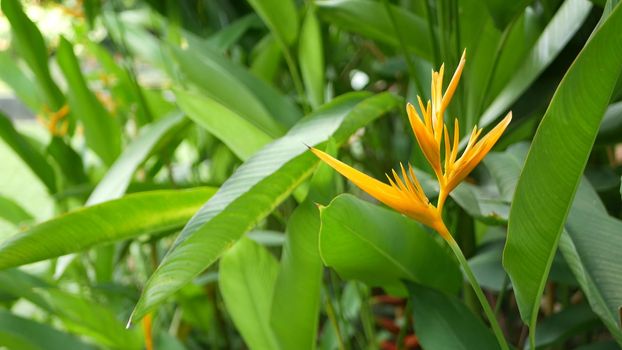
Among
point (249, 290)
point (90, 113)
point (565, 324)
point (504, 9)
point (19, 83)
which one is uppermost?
point (19, 83)

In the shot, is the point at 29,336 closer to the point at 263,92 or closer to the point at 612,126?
the point at 263,92

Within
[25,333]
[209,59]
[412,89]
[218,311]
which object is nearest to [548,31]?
[412,89]

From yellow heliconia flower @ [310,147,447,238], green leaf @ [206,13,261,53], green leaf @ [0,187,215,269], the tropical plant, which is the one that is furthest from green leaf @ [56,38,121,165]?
yellow heliconia flower @ [310,147,447,238]

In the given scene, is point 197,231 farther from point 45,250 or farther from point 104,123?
point 104,123

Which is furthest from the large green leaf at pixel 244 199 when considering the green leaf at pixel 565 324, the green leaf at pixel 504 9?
the green leaf at pixel 565 324

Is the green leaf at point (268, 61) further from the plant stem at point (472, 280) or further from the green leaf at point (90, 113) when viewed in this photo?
the plant stem at point (472, 280)

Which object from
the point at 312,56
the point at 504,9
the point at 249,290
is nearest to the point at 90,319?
the point at 249,290

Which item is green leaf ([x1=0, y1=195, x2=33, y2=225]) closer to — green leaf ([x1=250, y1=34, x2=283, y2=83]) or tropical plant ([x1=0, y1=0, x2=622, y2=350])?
tropical plant ([x1=0, y1=0, x2=622, y2=350])
